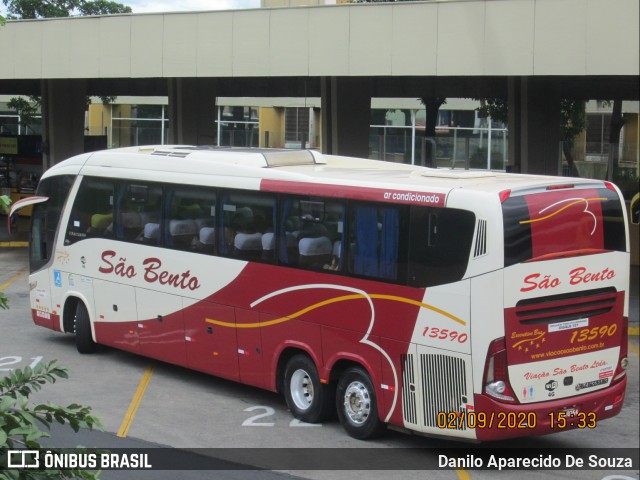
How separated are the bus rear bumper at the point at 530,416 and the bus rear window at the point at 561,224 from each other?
1.47 meters

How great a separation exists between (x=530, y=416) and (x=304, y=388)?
3285 millimetres

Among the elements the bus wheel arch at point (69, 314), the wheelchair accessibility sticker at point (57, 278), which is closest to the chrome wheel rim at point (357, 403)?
the bus wheel arch at point (69, 314)

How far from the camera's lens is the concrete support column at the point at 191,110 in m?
27.8

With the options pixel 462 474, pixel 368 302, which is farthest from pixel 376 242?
pixel 462 474

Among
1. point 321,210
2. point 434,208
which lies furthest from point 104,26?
point 434,208

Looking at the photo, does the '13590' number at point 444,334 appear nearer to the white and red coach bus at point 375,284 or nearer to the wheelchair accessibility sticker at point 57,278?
the white and red coach bus at point 375,284

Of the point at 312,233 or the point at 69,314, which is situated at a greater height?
the point at 312,233

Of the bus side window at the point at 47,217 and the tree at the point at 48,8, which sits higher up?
the tree at the point at 48,8

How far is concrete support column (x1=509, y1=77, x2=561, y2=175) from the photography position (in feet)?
74.1

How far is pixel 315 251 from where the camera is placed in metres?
11.5

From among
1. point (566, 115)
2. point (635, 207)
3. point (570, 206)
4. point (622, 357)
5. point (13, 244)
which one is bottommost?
point (13, 244)

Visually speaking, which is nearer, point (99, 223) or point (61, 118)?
point (99, 223)

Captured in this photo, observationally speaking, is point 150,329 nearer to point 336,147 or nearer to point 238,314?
point 238,314

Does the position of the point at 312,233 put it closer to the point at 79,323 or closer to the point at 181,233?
the point at 181,233
